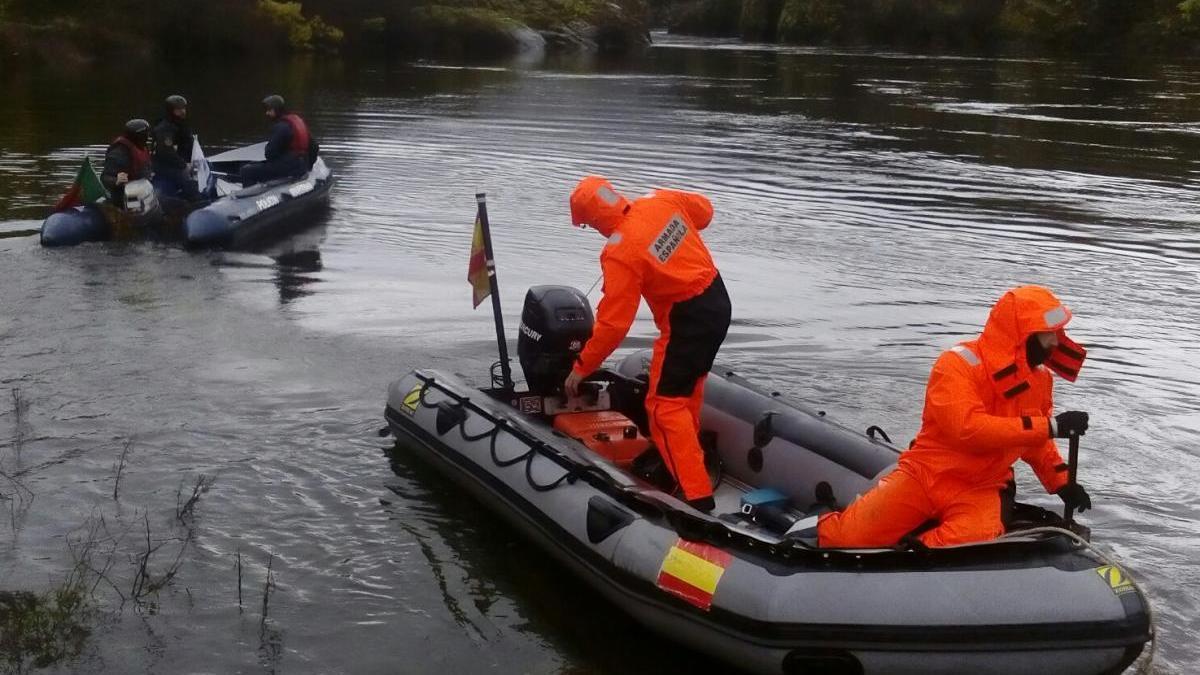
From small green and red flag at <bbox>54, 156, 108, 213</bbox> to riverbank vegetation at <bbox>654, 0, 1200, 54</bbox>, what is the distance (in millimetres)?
45783

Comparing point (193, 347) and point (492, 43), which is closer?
point (193, 347)

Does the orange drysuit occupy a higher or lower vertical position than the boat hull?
higher

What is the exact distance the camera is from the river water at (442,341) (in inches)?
253

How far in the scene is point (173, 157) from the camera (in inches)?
591

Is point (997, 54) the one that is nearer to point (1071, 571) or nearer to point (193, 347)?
point (193, 347)

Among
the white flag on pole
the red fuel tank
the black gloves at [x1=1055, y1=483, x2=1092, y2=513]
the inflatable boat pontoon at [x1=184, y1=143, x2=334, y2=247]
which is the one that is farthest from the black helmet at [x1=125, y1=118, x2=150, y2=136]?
the black gloves at [x1=1055, y1=483, x2=1092, y2=513]

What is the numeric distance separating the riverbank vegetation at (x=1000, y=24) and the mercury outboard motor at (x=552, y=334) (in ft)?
159

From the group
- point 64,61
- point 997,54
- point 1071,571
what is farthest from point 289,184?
point 997,54

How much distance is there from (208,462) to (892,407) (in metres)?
4.73

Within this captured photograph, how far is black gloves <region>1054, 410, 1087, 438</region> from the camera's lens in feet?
16.8

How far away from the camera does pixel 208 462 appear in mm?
8086

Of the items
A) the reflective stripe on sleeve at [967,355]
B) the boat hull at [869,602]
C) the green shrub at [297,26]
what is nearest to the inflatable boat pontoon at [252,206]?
the boat hull at [869,602]

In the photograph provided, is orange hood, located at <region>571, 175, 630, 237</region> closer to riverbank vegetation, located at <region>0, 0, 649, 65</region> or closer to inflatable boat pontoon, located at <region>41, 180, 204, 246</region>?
inflatable boat pontoon, located at <region>41, 180, 204, 246</region>

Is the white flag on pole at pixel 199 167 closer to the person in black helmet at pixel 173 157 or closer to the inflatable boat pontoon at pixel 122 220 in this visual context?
the person in black helmet at pixel 173 157
